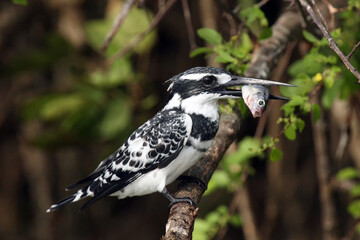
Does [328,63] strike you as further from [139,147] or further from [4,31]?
[4,31]

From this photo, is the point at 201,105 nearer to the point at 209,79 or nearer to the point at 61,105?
the point at 209,79

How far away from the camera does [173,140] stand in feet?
7.30

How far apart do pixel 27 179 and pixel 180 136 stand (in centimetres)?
287

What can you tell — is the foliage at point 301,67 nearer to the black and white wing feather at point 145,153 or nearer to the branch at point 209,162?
the branch at point 209,162

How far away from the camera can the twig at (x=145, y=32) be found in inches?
111

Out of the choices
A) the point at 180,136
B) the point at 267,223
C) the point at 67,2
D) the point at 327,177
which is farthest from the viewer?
the point at 67,2

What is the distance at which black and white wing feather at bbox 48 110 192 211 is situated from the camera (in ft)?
7.32

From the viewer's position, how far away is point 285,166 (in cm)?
390

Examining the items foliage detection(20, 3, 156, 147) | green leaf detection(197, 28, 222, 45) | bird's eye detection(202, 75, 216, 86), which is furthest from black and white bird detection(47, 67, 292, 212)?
foliage detection(20, 3, 156, 147)

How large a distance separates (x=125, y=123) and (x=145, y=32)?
76cm

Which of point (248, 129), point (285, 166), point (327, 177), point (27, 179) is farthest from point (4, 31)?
point (327, 177)

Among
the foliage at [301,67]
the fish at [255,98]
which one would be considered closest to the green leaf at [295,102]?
the foliage at [301,67]

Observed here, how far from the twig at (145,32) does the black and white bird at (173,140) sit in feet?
2.01

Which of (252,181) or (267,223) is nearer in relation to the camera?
(267,223)
